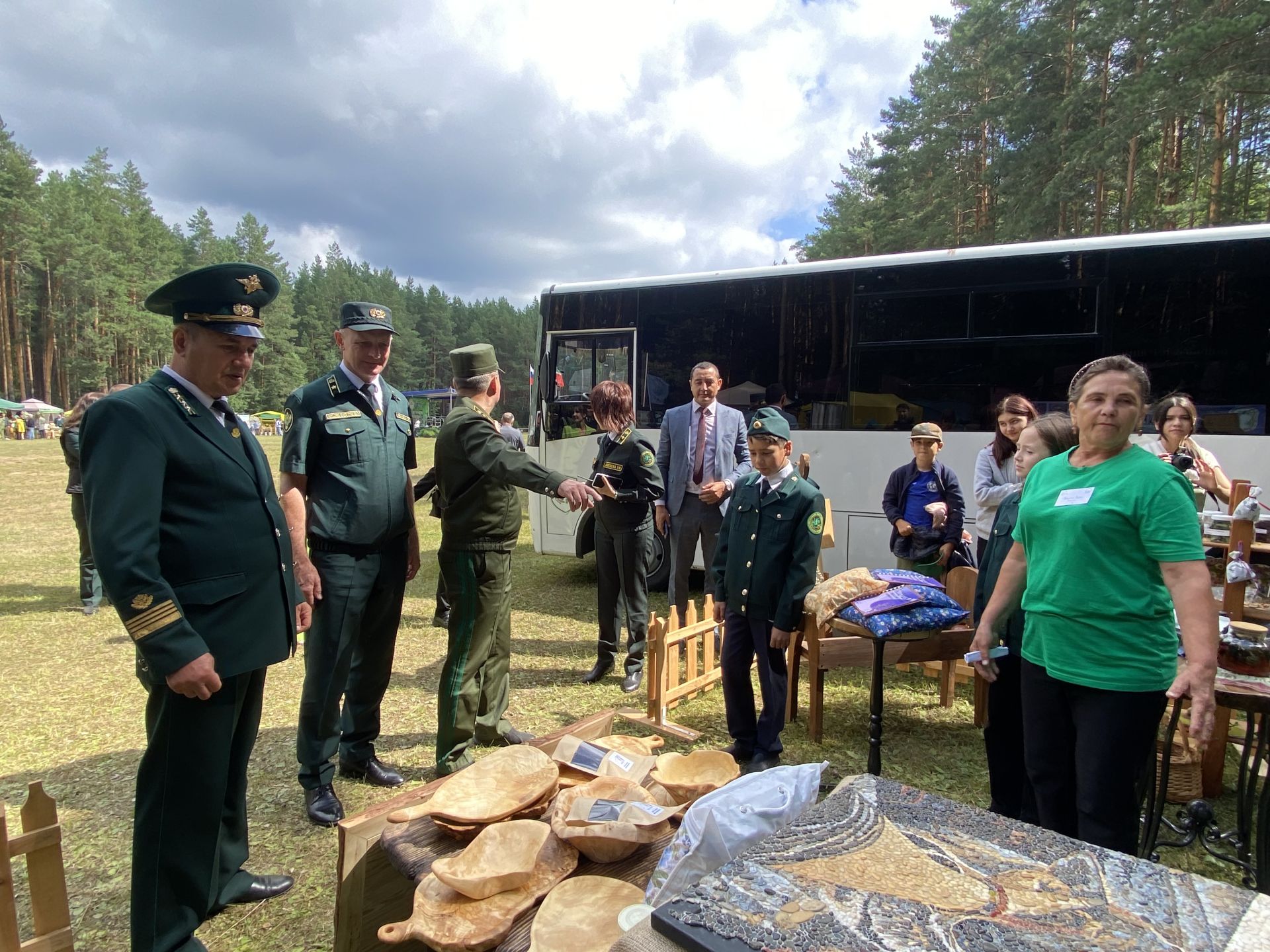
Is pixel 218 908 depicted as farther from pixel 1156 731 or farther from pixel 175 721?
pixel 1156 731

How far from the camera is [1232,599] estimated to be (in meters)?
3.70

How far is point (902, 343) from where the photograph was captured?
5.89m

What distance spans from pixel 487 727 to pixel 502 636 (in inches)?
19.9

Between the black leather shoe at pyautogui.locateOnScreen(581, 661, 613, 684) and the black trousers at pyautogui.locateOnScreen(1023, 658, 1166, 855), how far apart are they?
3.14 m

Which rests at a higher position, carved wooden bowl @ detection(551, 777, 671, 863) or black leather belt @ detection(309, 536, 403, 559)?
black leather belt @ detection(309, 536, 403, 559)

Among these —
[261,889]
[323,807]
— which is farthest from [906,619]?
[261,889]

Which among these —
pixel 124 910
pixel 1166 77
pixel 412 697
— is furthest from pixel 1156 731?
pixel 1166 77

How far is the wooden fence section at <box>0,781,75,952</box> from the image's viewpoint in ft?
6.34

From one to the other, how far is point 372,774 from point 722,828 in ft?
8.27

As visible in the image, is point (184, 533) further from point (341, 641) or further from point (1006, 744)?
point (1006, 744)

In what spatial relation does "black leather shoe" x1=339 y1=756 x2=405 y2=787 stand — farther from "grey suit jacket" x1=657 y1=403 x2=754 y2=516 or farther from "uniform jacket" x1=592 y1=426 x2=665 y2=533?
"grey suit jacket" x1=657 y1=403 x2=754 y2=516

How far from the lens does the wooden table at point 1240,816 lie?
228 centimetres

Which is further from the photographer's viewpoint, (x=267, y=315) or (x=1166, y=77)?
(x=267, y=315)

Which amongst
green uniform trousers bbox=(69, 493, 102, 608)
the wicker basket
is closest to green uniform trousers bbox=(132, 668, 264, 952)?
the wicker basket
